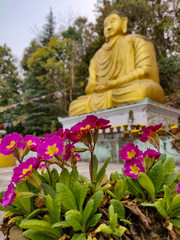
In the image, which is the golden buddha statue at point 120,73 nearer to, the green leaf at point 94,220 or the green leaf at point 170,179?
the green leaf at point 170,179

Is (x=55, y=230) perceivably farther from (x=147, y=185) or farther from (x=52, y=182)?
(x=147, y=185)

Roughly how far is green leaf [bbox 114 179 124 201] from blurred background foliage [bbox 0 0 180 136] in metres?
8.66

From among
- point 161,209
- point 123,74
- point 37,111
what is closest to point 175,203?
point 161,209

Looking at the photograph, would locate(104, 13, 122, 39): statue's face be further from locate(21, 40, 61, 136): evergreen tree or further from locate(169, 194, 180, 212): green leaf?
locate(169, 194, 180, 212): green leaf

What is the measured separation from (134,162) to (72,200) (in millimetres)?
275

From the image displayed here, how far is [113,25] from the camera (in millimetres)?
6672

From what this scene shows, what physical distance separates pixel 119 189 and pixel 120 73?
5808 millimetres

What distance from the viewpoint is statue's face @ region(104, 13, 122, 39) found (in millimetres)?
6645

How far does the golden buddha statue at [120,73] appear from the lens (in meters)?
5.38

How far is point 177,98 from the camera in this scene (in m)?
8.34

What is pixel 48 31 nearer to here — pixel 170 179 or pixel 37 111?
pixel 37 111

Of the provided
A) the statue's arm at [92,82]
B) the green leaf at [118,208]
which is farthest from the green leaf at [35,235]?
the statue's arm at [92,82]

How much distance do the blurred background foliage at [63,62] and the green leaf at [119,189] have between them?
8.66 metres

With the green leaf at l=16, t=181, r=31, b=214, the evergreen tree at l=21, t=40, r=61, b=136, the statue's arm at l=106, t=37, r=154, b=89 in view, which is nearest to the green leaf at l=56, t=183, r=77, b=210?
the green leaf at l=16, t=181, r=31, b=214
